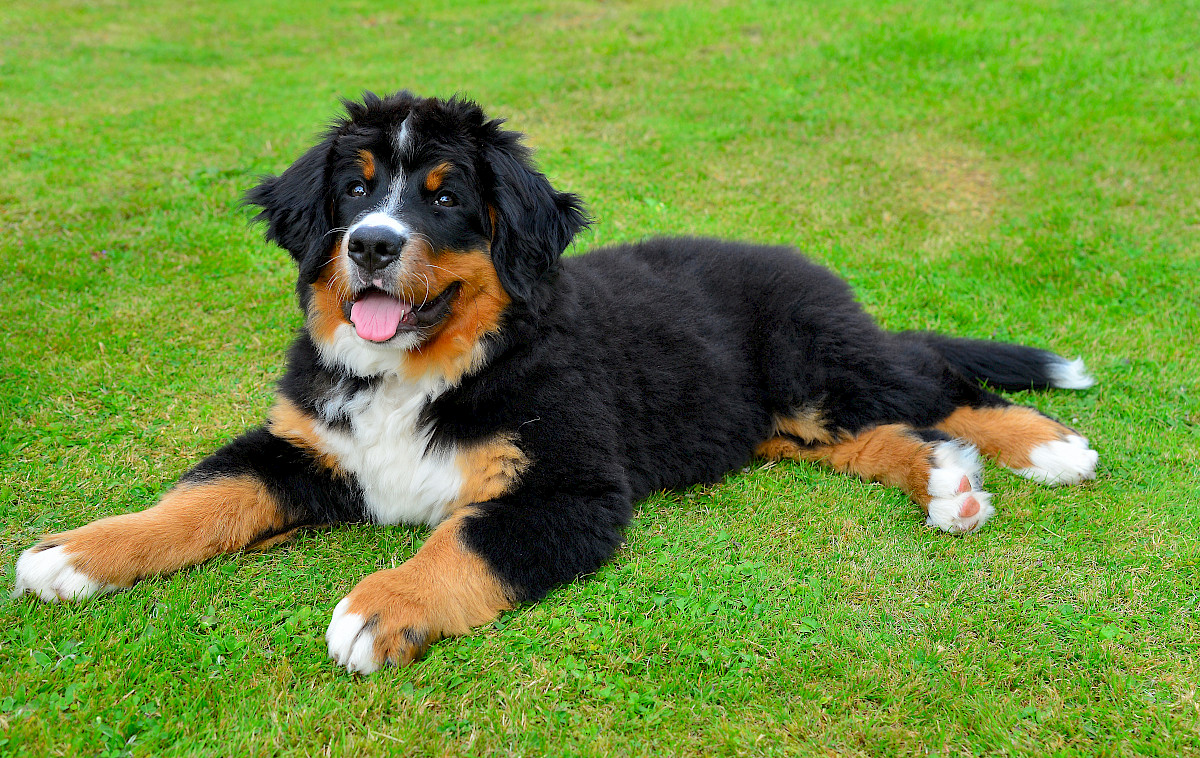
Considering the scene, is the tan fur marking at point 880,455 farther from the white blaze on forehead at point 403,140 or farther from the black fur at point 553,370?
the white blaze on forehead at point 403,140

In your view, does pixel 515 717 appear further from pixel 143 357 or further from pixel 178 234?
pixel 178 234

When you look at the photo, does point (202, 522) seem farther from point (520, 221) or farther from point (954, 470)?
point (954, 470)

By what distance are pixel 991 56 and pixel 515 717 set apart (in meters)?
9.97

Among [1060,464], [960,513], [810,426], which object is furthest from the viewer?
[810,426]

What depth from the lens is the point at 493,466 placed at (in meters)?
3.29

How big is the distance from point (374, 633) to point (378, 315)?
1.14 meters

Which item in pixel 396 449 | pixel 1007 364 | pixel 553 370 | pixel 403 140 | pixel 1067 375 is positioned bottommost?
pixel 1067 375

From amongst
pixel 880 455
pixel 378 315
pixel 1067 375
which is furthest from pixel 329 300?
pixel 1067 375

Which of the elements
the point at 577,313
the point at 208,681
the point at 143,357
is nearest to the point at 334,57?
the point at 143,357

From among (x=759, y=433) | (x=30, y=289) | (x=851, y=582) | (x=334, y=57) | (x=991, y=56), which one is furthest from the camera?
(x=334, y=57)

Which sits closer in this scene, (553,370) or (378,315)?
(378,315)

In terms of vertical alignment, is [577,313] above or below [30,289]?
above

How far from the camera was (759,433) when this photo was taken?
4.29 m

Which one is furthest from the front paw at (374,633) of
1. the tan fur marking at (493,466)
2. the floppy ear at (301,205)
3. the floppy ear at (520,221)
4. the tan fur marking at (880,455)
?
the tan fur marking at (880,455)
